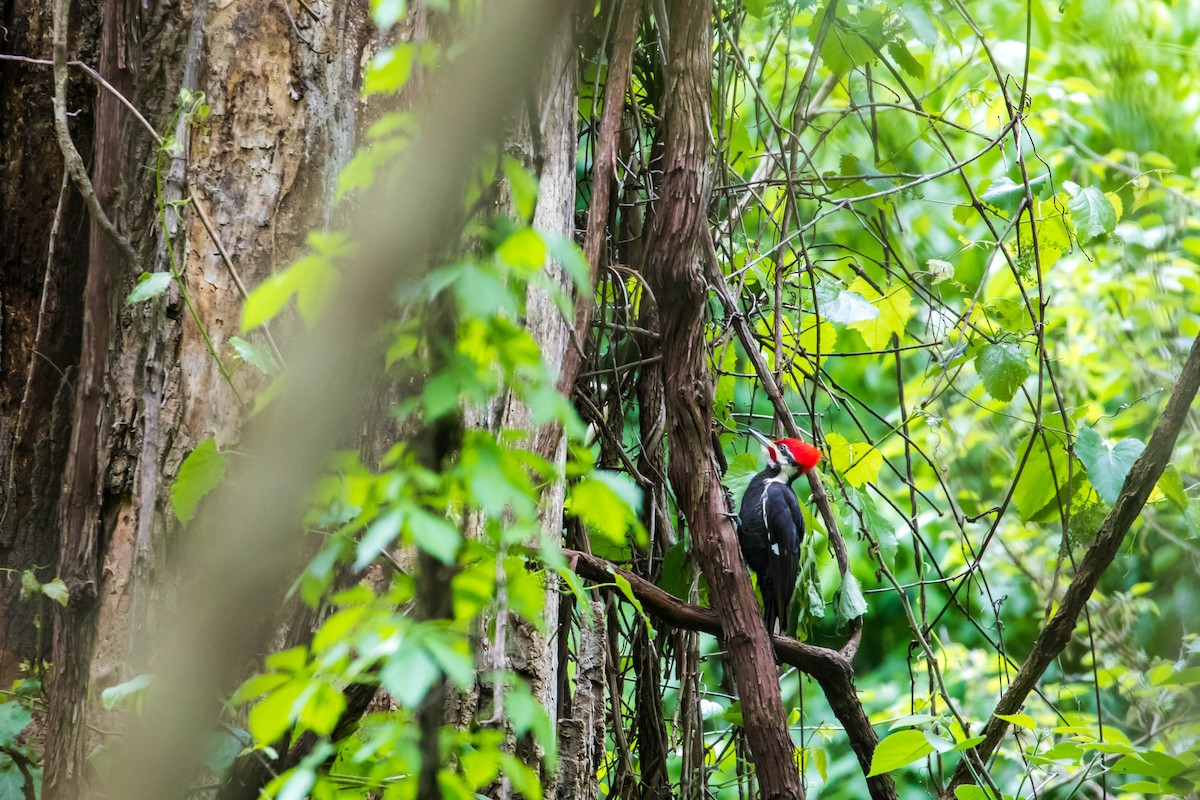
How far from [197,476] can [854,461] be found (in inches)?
69.3

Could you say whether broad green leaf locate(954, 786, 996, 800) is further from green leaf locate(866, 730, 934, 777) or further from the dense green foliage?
green leaf locate(866, 730, 934, 777)

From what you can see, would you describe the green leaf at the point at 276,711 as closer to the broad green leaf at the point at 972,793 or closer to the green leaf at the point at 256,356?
the green leaf at the point at 256,356

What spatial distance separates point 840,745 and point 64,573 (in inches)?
193

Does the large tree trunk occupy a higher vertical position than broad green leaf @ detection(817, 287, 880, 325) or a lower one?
lower

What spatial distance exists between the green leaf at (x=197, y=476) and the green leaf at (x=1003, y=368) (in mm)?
1988

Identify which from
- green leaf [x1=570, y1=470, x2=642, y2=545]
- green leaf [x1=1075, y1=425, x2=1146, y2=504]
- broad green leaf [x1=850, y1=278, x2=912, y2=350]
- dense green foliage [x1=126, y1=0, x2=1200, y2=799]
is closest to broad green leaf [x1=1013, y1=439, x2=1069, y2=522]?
dense green foliage [x1=126, y1=0, x2=1200, y2=799]

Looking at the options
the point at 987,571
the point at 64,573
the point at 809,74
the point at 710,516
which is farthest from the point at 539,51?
the point at 987,571

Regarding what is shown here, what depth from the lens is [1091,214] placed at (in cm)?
254

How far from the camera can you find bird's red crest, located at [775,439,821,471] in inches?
101

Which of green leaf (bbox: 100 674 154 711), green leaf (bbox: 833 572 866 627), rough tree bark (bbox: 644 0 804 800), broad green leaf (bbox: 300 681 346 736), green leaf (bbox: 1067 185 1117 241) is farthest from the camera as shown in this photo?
green leaf (bbox: 1067 185 1117 241)

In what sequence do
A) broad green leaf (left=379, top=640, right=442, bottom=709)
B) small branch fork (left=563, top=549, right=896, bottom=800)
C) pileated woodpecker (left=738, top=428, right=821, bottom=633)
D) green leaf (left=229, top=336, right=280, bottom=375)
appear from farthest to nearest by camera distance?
pileated woodpecker (left=738, top=428, right=821, bottom=633)
small branch fork (left=563, top=549, right=896, bottom=800)
green leaf (left=229, top=336, right=280, bottom=375)
broad green leaf (left=379, top=640, right=442, bottom=709)

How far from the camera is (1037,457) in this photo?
268cm

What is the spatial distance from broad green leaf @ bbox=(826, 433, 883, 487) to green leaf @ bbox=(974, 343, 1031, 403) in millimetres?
355

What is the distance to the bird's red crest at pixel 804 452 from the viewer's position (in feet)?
8.45
